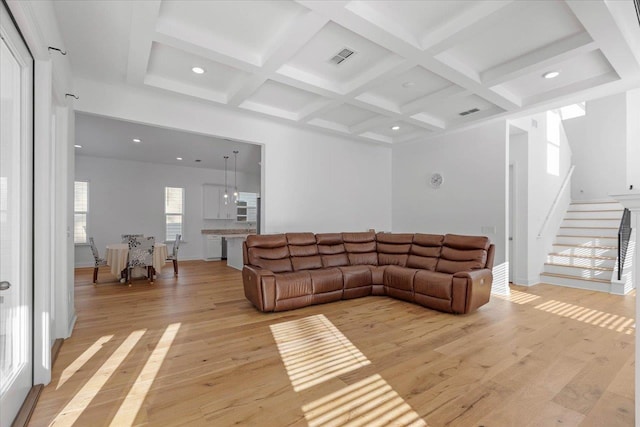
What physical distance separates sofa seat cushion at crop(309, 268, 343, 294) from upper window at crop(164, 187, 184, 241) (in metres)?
6.00

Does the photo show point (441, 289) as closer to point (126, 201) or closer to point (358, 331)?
point (358, 331)

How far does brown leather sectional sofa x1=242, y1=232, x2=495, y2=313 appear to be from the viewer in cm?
375

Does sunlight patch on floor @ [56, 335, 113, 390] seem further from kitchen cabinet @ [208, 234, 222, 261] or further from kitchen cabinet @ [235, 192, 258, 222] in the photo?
kitchen cabinet @ [235, 192, 258, 222]

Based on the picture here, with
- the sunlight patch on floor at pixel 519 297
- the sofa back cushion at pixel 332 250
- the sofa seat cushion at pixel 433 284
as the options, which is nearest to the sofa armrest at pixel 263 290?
the sofa back cushion at pixel 332 250

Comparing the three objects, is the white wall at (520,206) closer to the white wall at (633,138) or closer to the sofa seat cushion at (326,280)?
the sofa seat cushion at (326,280)

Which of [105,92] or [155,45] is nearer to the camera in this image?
[155,45]

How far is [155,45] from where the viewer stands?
127 inches

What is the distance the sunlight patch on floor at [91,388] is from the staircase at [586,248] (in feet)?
21.8

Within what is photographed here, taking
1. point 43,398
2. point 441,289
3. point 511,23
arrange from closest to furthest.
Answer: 1. point 43,398
2. point 511,23
3. point 441,289

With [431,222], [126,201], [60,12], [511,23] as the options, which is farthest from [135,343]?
[126,201]

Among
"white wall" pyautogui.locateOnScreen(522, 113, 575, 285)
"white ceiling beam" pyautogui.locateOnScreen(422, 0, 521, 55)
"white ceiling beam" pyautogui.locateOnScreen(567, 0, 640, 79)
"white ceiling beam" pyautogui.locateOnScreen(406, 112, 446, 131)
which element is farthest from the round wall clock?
"white ceiling beam" pyautogui.locateOnScreen(422, 0, 521, 55)

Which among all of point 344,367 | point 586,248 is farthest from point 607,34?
point 586,248

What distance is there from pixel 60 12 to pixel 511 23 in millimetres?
4050

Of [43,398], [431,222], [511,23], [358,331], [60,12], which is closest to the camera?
[43,398]
